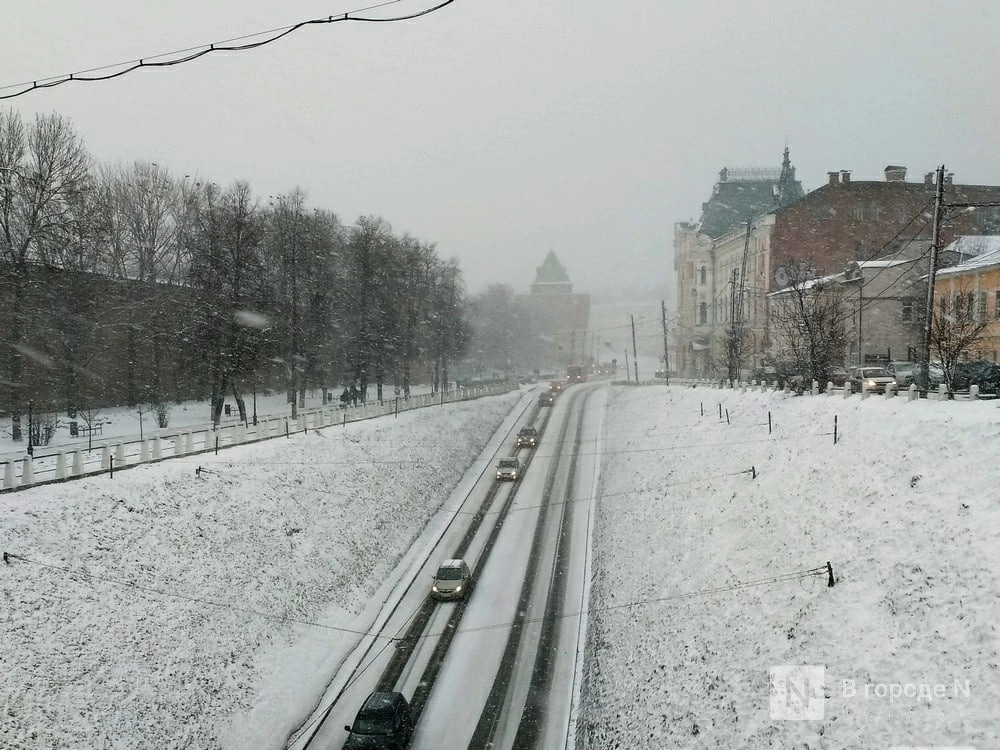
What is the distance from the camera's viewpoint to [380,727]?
14391 millimetres

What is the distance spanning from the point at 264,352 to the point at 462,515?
49.4ft

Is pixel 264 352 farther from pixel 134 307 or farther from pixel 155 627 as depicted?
pixel 155 627

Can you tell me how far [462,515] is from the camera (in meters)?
32.2

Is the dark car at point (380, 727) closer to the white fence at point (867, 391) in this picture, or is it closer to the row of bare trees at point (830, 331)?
the white fence at point (867, 391)

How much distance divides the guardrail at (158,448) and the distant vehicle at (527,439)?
7.87m

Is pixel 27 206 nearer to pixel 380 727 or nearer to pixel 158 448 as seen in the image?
pixel 158 448

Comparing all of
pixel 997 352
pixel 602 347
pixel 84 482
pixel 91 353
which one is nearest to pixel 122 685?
pixel 84 482

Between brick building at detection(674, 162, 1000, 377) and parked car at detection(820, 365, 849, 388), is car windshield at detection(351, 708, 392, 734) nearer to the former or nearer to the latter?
parked car at detection(820, 365, 849, 388)

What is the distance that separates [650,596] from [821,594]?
635 centimetres

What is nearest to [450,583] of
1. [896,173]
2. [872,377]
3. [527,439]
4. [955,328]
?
[872,377]

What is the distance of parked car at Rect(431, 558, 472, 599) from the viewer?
22.8 m

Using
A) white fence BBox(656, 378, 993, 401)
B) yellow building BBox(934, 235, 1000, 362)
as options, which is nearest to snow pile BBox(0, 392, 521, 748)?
white fence BBox(656, 378, 993, 401)

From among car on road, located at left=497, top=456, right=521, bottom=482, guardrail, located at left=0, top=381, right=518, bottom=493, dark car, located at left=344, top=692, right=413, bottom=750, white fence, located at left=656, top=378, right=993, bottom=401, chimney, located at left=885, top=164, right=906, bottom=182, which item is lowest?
dark car, located at left=344, top=692, right=413, bottom=750

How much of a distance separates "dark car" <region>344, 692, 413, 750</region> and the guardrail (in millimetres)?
10496
